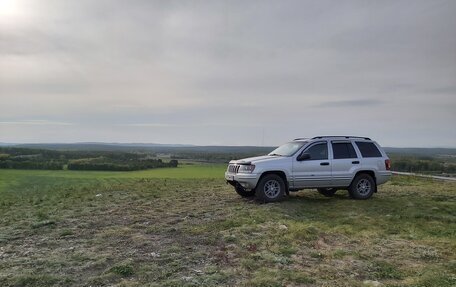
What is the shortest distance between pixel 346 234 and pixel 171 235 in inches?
131

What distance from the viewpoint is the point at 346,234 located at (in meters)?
7.50

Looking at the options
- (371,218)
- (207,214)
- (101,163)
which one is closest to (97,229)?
(207,214)

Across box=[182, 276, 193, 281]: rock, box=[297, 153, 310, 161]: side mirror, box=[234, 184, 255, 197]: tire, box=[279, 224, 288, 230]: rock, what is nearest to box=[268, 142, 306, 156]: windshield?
box=[297, 153, 310, 161]: side mirror

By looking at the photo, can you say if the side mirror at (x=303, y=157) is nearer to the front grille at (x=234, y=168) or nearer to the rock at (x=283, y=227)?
the front grille at (x=234, y=168)

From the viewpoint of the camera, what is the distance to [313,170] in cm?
1134

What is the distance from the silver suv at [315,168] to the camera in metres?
11.1

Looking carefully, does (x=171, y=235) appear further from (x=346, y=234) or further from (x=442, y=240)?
(x=442, y=240)

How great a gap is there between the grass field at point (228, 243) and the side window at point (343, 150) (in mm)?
1364

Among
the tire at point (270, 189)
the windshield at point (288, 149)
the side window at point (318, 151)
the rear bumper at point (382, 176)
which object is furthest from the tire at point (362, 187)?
the tire at point (270, 189)

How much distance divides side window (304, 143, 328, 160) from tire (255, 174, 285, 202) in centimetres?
123

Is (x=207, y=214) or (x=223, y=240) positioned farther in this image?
(x=207, y=214)

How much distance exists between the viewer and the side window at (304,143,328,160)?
37.8 feet

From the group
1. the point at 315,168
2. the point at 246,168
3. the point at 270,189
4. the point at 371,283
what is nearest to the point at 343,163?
the point at 315,168

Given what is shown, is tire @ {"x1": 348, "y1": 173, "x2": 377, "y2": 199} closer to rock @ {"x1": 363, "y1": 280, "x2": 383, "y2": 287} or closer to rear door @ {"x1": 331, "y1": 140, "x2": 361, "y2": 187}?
rear door @ {"x1": 331, "y1": 140, "x2": 361, "y2": 187}
